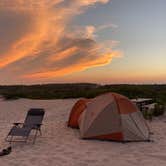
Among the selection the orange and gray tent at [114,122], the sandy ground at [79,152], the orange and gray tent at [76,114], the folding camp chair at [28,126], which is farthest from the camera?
the orange and gray tent at [76,114]

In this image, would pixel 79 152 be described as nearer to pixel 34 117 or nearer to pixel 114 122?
pixel 114 122

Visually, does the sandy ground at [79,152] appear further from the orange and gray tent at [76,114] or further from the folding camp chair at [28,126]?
the orange and gray tent at [76,114]

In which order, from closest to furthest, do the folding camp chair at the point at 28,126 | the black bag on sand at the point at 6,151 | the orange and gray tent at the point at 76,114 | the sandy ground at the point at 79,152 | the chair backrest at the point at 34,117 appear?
the sandy ground at the point at 79,152
the black bag on sand at the point at 6,151
the folding camp chair at the point at 28,126
the chair backrest at the point at 34,117
the orange and gray tent at the point at 76,114

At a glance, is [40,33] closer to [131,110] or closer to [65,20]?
[65,20]

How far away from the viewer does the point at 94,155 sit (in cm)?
818

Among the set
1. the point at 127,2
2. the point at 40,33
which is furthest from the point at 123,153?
the point at 40,33

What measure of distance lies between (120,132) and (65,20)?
7.67 m

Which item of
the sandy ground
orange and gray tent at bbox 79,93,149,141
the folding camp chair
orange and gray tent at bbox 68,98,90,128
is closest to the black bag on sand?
the sandy ground

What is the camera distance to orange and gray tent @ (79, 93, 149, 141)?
984 centimetres

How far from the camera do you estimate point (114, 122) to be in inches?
392

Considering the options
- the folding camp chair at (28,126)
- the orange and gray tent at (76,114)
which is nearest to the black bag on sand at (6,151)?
the folding camp chair at (28,126)

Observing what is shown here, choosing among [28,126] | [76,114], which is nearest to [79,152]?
[28,126]

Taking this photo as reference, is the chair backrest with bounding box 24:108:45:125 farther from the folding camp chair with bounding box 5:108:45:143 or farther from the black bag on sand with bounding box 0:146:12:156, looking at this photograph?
the black bag on sand with bounding box 0:146:12:156

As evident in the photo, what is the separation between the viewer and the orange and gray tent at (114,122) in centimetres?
984
